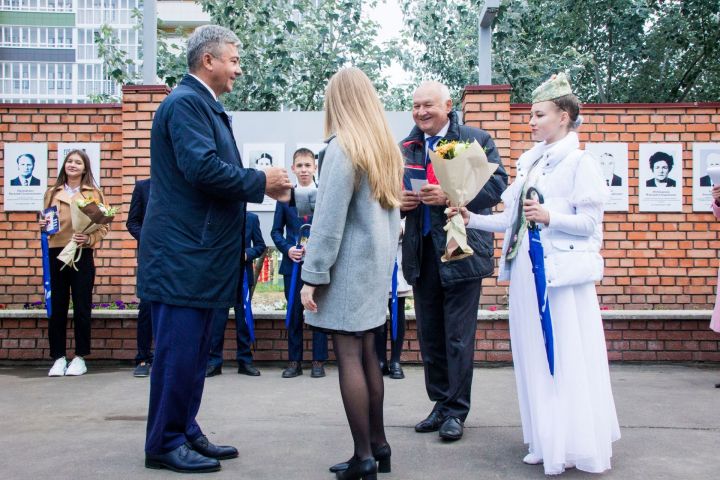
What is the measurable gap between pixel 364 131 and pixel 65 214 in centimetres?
416

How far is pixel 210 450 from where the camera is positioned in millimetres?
3801

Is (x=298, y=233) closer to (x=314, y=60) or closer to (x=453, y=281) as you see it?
(x=453, y=281)

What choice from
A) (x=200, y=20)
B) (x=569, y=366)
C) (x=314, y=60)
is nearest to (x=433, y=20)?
(x=314, y=60)

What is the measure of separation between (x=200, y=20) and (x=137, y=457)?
1814 inches

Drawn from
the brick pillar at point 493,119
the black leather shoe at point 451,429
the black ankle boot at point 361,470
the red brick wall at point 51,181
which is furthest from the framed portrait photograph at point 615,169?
the black ankle boot at point 361,470

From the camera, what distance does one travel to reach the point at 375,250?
3334 mm

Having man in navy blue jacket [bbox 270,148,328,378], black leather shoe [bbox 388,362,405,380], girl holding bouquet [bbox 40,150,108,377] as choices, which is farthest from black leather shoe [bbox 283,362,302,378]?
girl holding bouquet [bbox 40,150,108,377]

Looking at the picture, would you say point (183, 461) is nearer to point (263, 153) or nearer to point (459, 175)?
point (459, 175)

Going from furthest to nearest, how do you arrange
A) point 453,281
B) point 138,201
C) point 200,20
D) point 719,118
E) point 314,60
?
point 200,20 → point 314,60 → point 719,118 → point 138,201 → point 453,281

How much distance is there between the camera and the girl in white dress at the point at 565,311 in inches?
137

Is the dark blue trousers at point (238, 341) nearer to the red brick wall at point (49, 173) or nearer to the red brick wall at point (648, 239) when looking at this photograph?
the red brick wall at point (49, 173)

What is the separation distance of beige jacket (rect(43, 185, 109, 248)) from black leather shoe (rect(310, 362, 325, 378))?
7.23ft

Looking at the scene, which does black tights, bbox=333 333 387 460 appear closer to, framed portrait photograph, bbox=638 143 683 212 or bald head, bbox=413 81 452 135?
bald head, bbox=413 81 452 135

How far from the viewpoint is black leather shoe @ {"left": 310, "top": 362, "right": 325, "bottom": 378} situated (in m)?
6.39
